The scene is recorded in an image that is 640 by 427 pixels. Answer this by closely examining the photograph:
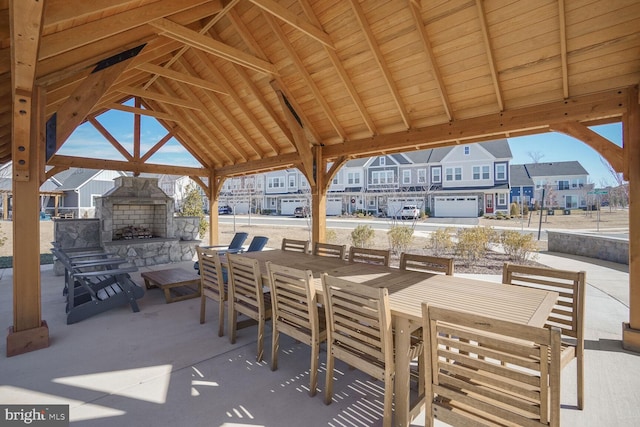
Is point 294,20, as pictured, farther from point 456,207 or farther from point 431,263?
point 456,207

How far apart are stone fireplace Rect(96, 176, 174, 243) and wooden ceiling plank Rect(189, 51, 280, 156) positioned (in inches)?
128

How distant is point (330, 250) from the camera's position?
486cm

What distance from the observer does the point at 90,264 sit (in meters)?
4.71

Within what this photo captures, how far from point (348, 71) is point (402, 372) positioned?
4.51 meters

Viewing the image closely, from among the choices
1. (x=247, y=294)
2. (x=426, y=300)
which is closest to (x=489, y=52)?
(x=426, y=300)

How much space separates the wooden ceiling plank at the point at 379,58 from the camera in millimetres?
4217

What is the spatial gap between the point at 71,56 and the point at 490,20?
4880 mm

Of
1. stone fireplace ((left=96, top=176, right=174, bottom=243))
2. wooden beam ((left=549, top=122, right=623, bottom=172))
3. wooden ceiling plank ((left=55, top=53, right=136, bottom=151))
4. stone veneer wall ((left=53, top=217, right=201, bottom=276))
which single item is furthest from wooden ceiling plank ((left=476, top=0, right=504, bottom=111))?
stone fireplace ((left=96, top=176, right=174, bottom=243))

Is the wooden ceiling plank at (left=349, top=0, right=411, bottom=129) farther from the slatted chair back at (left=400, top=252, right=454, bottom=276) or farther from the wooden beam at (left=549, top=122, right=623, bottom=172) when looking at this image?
the slatted chair back at (left=400, top=252, right=454, bottom=276)

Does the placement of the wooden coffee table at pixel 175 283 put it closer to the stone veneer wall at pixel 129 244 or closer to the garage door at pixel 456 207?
the stone veneer wall at pixel 129 244

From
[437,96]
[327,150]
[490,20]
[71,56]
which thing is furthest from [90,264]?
[490,20]

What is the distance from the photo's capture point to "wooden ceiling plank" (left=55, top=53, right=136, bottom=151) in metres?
3.81

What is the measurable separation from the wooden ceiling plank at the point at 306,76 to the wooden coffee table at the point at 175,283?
12.4 feet

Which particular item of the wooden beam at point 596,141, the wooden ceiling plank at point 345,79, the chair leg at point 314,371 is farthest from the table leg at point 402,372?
the wooden ceiling plank at point 345,79
